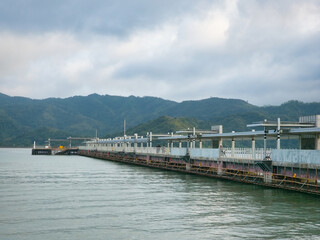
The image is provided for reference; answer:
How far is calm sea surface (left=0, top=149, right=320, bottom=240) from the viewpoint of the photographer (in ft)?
92.2

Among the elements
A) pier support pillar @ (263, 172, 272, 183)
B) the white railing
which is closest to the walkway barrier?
pier support pillar @ (263, 172, 272, 183)

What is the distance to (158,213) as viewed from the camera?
116ft

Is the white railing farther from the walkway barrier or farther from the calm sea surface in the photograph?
the calm sea surface

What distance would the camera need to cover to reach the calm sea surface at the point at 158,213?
28.1m

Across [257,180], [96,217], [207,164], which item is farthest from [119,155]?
[96,217]

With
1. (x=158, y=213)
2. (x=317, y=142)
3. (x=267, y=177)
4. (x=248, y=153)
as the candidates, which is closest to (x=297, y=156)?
(x=317, y=142)

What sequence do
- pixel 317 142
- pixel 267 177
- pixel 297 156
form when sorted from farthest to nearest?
pixel 267 177 → pixel 317 142 → pixel 297 156

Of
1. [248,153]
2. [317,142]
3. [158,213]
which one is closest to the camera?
[158,213]

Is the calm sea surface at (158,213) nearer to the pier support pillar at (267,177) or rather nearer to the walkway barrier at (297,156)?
the pier support pillar at (267,177)

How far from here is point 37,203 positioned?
40.8 meters

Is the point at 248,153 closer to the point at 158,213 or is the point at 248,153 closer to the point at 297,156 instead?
the point at 297,156

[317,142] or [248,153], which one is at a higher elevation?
[317,142]

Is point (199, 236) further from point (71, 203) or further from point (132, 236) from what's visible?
point (71, 203)

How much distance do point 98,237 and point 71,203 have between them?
14648 mm
